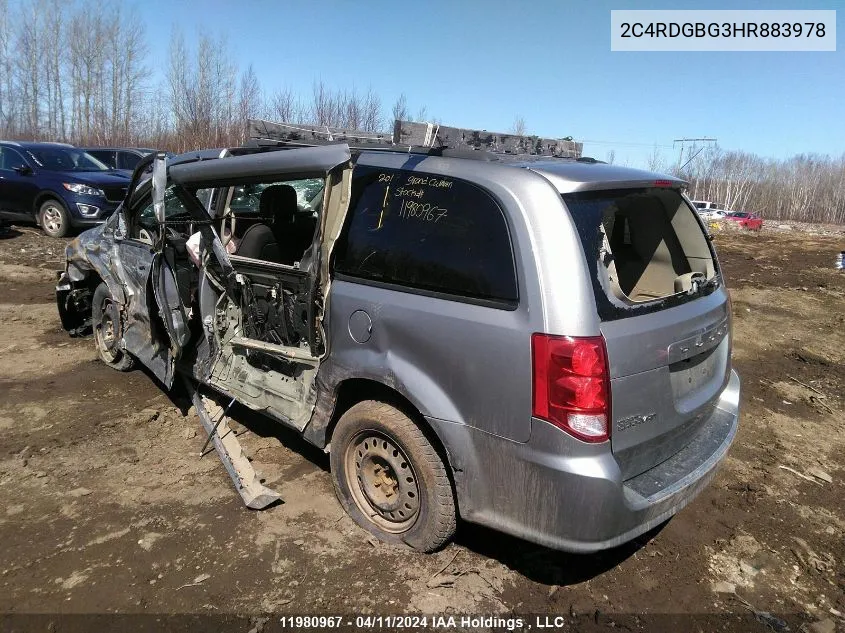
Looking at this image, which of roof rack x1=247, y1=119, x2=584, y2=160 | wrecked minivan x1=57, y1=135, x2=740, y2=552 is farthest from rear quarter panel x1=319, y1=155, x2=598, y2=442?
roof rack x1=247, y1=119, x2=584, y2=160

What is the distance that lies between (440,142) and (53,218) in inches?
444

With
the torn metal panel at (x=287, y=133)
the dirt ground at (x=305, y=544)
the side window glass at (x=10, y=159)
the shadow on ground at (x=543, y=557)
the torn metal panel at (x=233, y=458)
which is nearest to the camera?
the dirt ground at (x=305, y=544)

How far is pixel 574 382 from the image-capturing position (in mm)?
2162

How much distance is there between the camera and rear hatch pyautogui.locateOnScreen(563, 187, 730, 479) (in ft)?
7.48

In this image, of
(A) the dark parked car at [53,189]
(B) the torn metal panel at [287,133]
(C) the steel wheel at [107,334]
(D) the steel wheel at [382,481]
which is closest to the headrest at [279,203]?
(B) the torn metal panel at [287,133]

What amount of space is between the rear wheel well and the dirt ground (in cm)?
53

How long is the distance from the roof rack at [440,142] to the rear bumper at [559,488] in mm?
1338

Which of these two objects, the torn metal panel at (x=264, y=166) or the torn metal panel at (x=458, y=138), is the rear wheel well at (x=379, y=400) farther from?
the torn metal panel at (x=458, y=138)

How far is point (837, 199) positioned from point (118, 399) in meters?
88.7

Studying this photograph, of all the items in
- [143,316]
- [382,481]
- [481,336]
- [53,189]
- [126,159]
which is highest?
[126,159]

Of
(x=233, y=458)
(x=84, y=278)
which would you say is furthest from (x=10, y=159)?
(x=233, y=458)

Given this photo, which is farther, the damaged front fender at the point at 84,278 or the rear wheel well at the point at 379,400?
the damaged front fender at the point at 84,278

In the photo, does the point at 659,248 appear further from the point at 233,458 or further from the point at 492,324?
the point at 233,458

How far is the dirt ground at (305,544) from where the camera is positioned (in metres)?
2.55
